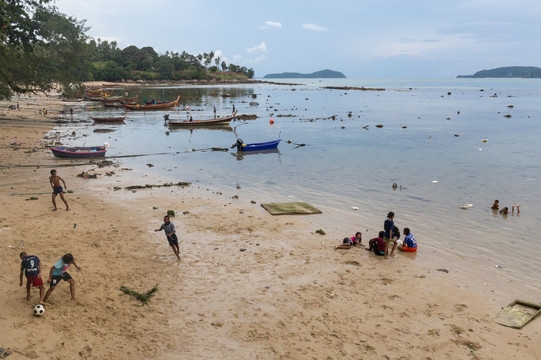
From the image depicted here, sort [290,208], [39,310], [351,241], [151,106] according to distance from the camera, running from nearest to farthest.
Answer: [39,310]
[351,241]
[290,208]
[151,106]

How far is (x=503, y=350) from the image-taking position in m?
8.77

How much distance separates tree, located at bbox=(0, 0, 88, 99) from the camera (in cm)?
3806

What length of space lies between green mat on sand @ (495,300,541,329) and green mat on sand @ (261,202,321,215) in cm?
917

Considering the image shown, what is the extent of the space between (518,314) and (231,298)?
300 inches

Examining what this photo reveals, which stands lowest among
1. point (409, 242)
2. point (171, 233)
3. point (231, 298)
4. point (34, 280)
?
point (231, 298)

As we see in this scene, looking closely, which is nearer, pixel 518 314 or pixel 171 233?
pixel 518 314

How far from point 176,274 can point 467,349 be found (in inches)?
319

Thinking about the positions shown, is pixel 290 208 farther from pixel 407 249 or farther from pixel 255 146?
pixel 255 146

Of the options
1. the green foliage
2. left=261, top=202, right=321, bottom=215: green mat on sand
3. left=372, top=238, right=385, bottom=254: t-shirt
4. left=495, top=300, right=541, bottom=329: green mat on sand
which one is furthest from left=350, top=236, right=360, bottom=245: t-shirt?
the green foliage

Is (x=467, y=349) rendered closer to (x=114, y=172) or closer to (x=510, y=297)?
(x=510, y=297)

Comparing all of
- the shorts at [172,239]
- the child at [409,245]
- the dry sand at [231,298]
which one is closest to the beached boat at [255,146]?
the dry sand at [231,298]

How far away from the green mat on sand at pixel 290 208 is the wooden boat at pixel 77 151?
1704 cm

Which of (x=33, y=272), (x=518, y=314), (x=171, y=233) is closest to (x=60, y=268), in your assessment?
(x=33, y=272)

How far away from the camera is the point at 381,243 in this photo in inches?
543
